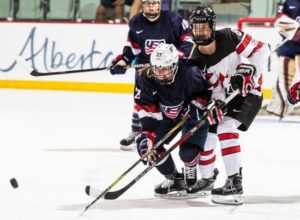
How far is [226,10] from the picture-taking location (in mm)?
8289

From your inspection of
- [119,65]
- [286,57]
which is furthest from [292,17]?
[119,65]

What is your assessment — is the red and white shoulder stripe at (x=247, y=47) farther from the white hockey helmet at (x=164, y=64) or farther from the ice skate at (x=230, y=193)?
the ice skate at (x=230, y=193)

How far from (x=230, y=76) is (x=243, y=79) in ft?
0.59

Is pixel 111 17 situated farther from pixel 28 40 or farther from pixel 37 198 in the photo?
pixel 37 198

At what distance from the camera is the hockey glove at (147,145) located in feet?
11.0

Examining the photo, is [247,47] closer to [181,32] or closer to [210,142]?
[210,142]

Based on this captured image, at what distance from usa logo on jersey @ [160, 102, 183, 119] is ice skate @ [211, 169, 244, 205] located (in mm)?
347

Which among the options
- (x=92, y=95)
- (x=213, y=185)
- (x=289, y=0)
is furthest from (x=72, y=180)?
(x=92, y=95)

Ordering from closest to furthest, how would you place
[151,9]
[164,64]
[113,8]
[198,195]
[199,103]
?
[164,64] → [199,103] → [198,195] → [151,9] → [113,8]

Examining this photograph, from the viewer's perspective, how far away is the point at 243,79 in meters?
3.33

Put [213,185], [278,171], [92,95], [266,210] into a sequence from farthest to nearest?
1. [92,95]
2. [278,171]
3. [213,185]
4. [266,210]

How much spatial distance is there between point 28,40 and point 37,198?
16.3 feet

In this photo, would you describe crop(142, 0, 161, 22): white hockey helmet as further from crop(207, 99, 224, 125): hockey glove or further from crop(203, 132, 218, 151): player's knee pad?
crop(207, 99, 224, 125): hockey glove

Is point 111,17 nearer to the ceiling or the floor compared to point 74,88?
nearer to the ceiling
